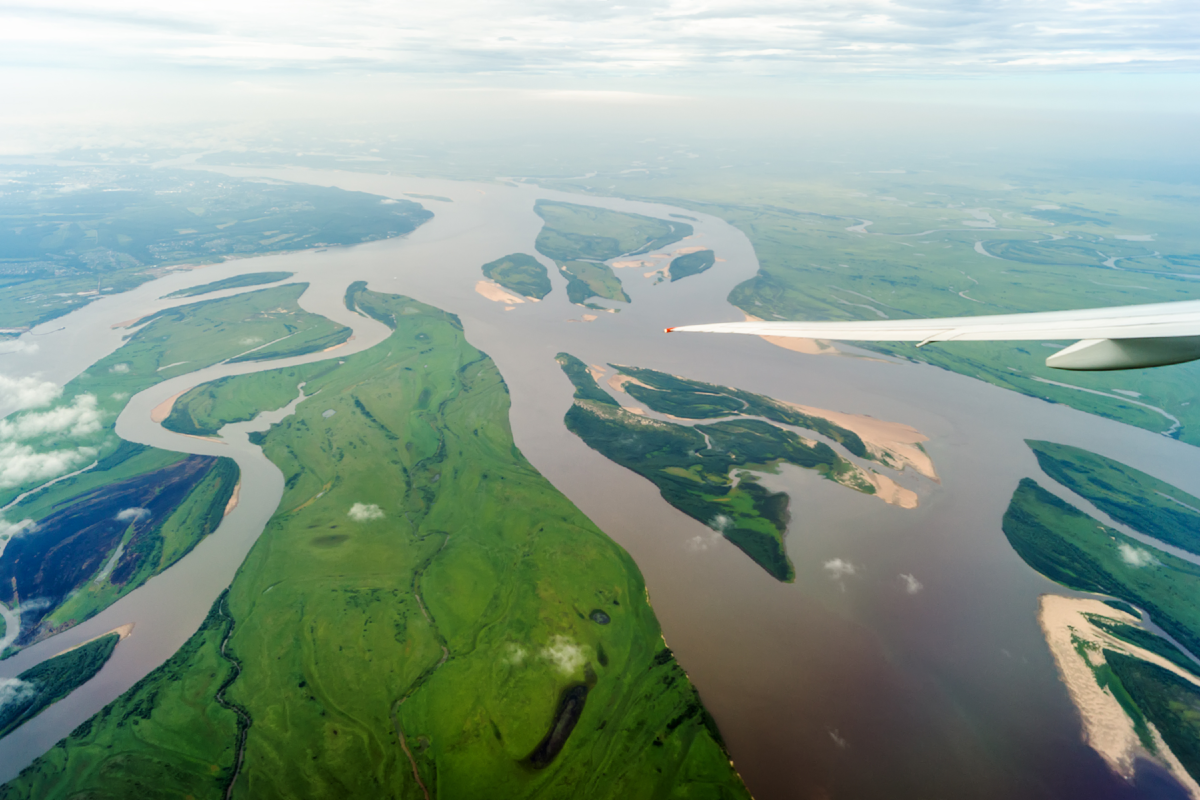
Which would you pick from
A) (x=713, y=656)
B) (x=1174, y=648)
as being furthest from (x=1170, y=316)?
(x=1174, y=648)

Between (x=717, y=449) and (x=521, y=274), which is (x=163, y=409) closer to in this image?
(x=717, y=449)

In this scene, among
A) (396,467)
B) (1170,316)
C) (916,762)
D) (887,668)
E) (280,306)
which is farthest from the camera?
(280,306)

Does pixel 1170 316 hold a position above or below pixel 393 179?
above

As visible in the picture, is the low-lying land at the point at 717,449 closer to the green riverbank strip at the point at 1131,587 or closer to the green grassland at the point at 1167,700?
the green riverbank strip at the point at 1131,587

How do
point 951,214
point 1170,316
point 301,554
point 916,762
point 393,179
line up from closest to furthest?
1. point 1170,316
2. point 916,762
3. point 301,554
4. point 951,214
5. point 393,179

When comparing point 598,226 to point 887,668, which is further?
point 598,226

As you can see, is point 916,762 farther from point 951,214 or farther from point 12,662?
point 951,214
